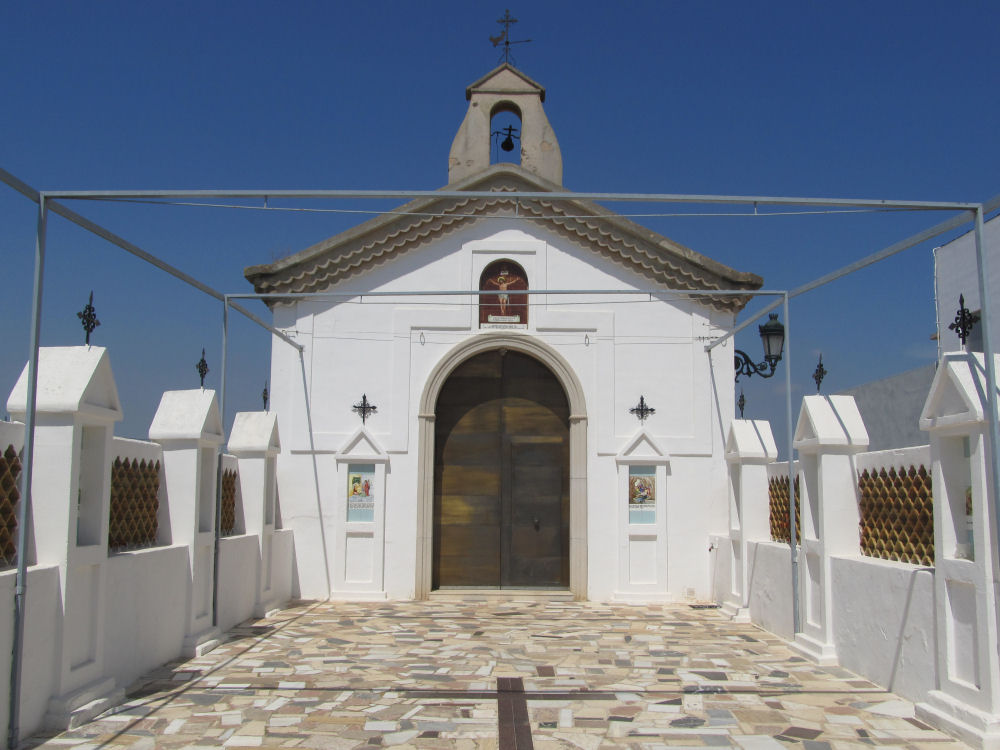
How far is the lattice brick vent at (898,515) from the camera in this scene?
699 centimetres

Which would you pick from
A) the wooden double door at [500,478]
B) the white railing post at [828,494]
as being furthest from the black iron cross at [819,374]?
the wooden double door at [500,478]

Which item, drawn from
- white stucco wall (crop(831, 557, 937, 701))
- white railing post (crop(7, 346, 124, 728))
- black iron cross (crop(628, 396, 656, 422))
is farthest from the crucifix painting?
white railing post (crop(7, 346, 124, 728))

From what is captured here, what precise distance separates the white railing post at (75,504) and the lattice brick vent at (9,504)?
0.12 m

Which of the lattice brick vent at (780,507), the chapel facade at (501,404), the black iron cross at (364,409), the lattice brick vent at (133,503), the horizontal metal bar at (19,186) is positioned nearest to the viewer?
the horizontal metal bar at (19,186)

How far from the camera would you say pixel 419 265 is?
13.2 m

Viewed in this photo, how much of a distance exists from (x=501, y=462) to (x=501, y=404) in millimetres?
846

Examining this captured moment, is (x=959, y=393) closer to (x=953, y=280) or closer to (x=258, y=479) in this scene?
(x=258, y=479)

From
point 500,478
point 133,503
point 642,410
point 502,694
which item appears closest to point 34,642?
point 133,503

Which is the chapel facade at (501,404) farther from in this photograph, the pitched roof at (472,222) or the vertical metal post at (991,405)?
the vertical metal post at (991,405)

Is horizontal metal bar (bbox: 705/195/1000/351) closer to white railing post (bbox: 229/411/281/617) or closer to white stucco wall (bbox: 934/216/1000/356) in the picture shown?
white railing post (bbox: 229/411/281/617)

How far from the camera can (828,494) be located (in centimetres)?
847

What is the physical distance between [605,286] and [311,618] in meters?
6.14

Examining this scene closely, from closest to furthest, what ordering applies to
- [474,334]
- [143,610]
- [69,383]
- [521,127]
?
[69,383] → [143,610] → [474,334] → [521,127]

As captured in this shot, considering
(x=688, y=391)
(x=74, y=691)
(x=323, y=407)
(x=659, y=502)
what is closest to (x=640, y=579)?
(x=659, y=502)
